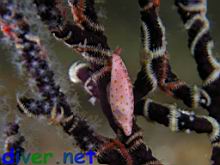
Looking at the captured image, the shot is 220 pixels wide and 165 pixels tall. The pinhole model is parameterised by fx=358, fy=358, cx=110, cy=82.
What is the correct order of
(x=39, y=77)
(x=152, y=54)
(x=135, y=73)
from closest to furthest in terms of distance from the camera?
(x=39, y=77)
(x=152, y=54)
(x=135, y=73)

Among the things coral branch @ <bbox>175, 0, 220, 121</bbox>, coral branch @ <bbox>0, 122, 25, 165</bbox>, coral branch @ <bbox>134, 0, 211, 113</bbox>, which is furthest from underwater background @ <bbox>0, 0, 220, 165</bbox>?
coral branch @ <bbox>0, 122, 25, 165</bbox>

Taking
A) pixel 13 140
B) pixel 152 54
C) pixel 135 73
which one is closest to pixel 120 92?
pixel 152 54

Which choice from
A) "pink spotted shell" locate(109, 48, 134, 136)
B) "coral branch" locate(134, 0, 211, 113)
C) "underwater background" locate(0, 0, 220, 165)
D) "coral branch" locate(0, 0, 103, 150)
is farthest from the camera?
"underwater background" locate(0, 0, 220, 165)

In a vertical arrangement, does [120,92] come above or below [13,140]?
above

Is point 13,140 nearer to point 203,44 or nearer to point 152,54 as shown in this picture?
point 152,54

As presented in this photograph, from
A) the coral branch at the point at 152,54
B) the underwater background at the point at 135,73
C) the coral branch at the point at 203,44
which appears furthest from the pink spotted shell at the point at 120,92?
the underwater background at the point at 135,73

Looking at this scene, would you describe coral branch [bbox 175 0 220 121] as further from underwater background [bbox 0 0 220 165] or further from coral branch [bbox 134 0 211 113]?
underwater background [bbox 0 0 220 165]

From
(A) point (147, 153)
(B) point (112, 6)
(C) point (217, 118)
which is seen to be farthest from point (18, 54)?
(B) point (112, 6)

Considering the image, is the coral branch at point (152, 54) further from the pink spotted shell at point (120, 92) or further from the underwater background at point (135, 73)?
the underwater background at point (135, 73)
